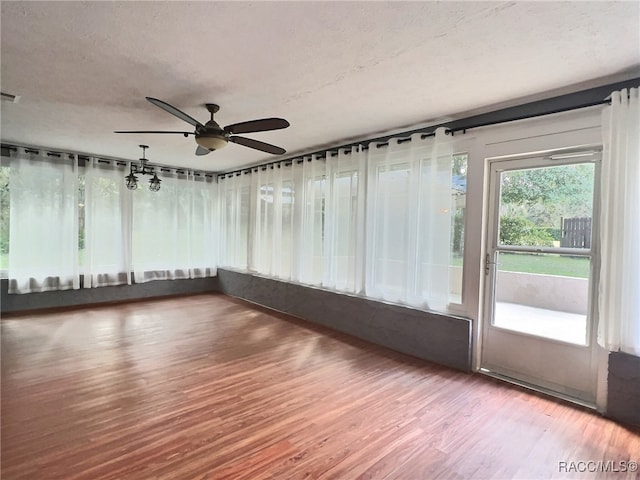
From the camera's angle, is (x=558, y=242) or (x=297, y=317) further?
(x=297, y=317)

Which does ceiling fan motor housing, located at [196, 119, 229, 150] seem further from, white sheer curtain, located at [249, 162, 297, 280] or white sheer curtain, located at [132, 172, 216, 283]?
white sheer curtain, located at [132, 172, 216, 283]

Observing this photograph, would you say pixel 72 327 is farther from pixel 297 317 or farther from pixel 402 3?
pixel 402 3

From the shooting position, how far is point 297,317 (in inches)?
198

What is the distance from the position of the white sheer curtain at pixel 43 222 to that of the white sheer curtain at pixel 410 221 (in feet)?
15.3

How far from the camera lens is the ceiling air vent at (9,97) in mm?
2800

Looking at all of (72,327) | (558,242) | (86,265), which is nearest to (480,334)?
(558,242)

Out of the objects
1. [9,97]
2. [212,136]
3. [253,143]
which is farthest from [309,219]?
[9,97]

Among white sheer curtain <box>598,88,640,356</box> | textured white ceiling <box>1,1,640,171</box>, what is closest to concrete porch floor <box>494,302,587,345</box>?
white sheer curtain <box>598,88,640,356</box>

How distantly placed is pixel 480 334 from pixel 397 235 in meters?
1.30

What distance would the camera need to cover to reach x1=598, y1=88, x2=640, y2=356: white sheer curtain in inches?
90.4

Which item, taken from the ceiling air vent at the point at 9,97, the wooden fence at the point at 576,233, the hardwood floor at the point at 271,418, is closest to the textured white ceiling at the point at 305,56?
the ceiling air vent at the point at 9,97

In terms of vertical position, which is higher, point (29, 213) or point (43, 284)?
point (29, 213)

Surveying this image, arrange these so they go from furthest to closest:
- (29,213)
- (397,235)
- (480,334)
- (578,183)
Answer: (29,213) < (397,235) < (480,334) < (578,183)

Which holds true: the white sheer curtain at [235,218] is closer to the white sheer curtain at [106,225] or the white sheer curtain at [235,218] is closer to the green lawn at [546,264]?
the white sheer curtain at [106,225]
